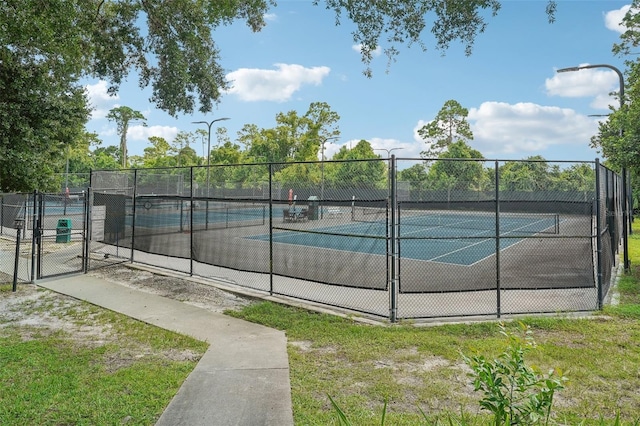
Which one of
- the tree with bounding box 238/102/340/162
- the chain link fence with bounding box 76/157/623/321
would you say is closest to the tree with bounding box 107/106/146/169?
the tree with bounding box 238/102/340/162

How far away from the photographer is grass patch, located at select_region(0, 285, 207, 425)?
146 inches

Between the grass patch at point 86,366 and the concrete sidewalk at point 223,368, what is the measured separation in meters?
0.19

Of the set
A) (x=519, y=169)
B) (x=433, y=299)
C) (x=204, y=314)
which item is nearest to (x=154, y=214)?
(x=204, y=314)

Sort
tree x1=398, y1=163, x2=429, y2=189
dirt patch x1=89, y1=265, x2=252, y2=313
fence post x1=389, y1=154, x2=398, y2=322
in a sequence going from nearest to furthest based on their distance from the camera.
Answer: fence post x1=389, y1=154, x2=398, y2=322 < dirt patch x1=89, y1=265, x2=252, y2=313 < tree x1=398, y1=163, x2=429, y2=189

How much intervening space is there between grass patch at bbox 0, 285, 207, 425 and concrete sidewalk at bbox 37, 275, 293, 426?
0.19 meters

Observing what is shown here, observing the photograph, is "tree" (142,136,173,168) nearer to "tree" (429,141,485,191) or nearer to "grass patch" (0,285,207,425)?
"tree" (429,141,485,191)

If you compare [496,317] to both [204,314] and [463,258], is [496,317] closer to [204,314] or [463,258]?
[204,314]

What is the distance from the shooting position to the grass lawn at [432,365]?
3.76 meters

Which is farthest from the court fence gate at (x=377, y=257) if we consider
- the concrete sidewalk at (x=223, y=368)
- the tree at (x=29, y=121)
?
the concrete sidewalk at (x=223, y=368)

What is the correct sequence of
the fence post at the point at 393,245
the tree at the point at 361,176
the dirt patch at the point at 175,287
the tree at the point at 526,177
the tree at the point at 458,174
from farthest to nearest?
the tree at the point at 361,176 < the tree at the point at 458,174 < the tree at the point at 526,177 < the dirt patch at the point at 175,287 < the fence post at the point at 393,245

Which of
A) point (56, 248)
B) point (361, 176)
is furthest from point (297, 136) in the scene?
point (56, 248)

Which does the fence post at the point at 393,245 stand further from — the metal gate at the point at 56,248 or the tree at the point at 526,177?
the tree at the point at 526,177

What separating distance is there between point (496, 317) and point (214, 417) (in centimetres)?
485

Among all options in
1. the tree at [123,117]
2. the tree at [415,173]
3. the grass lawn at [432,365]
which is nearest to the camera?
the grass lawn at [432,365]
